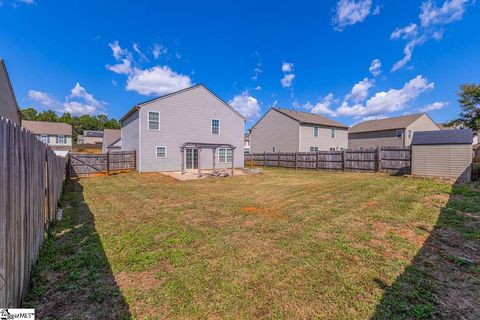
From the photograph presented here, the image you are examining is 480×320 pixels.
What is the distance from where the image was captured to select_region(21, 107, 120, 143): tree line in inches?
2527

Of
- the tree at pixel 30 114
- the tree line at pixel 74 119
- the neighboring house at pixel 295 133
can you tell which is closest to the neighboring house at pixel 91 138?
the tree line at pixel 74 119

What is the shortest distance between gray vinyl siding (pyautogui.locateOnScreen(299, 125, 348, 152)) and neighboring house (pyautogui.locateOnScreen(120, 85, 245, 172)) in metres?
8.02

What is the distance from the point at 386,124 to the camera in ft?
100

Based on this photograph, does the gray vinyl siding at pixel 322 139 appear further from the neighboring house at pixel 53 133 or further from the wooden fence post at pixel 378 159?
the neighboring house at pixel 53 133

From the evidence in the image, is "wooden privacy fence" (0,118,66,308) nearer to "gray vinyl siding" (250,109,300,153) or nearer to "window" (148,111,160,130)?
"window" (148,111,160,130)

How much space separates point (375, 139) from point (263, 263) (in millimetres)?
33190

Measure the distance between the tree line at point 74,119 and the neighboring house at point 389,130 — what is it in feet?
250

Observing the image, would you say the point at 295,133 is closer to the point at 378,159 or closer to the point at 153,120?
the point at 378,159

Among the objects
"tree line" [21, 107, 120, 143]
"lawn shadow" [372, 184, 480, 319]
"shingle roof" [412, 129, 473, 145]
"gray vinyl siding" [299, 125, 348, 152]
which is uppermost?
"tree line" [21, 107, 120, 143]

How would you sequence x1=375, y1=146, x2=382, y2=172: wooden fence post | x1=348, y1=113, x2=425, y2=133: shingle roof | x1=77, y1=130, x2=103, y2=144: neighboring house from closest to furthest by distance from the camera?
x1=375, y1=146, x2=382, y2=172: wooden fence post → x1=348, y1=113, x2=425, y2=133: shingle roof → x1=77, y1=130, x2=103, y2=144: neighboring house

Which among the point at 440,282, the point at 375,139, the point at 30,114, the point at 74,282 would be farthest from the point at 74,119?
the point at 440,282

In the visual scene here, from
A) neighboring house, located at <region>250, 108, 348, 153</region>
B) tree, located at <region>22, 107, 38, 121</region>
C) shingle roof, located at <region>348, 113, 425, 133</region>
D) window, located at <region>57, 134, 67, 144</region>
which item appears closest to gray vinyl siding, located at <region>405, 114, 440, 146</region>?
shingle roof, located at <region>348, 113, 425, 133</region>

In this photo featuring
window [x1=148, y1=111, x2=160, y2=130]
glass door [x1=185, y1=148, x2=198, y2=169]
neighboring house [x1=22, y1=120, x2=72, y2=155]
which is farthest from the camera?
neighboring house [x1=22, y1=120, x2=72, y2=155]

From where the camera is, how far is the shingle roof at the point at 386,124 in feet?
93.9
